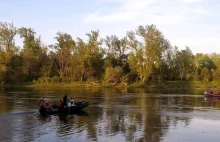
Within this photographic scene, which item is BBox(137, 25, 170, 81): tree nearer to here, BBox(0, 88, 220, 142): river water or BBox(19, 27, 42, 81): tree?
BBox(19, 27, 42, 81): tree

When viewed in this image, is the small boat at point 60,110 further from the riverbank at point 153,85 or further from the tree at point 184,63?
the tree at point 184,63

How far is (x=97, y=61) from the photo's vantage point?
120312mm

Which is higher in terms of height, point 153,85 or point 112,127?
point 153,85

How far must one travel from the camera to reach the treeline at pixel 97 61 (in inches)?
4336

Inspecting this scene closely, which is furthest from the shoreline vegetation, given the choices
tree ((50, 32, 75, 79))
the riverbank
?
tree ((50, 32, 75, 79))

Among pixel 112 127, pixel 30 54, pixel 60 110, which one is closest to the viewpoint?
pixel 112 127

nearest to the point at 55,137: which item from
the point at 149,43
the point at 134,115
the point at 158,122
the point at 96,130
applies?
the point at 96,130

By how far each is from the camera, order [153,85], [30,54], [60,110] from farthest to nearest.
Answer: [30,54] → [153,85] → [60,110]

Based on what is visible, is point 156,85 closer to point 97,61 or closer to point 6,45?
point 97,61

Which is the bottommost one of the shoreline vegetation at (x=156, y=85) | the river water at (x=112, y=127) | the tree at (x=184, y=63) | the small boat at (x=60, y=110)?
the river water at (x=112, y=127)

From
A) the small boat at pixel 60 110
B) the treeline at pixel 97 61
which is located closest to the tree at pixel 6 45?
the treeline at pixel 97 61

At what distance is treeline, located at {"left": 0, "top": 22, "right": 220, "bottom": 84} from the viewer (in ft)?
361

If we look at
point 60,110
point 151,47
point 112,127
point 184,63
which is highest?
point 151,47

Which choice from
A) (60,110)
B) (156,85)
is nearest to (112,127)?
(60,110)
